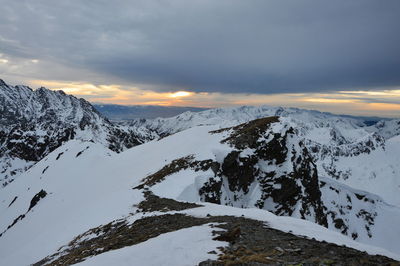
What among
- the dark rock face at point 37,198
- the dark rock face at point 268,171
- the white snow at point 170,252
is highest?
the white snow at point 170,252

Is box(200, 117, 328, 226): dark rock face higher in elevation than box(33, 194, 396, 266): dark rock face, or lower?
lower

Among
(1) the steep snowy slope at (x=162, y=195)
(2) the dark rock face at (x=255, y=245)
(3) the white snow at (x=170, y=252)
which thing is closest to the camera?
(2) the dark rock face at (x=255, y=245)

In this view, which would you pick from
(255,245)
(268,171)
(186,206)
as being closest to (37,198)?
(186,206)

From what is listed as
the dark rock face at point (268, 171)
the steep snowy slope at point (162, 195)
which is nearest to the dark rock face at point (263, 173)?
the dark rock face at point (268, 171)

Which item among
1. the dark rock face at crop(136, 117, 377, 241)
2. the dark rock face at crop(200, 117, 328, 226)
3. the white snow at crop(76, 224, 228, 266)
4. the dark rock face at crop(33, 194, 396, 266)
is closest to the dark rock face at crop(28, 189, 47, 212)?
the dark rock face at crop(136, 117, 377, 241)

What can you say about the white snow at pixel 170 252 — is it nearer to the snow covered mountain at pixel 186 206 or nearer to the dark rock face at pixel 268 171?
the snow covered mountain at pixel 186 206

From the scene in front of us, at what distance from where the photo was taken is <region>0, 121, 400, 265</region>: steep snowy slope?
47.0ft

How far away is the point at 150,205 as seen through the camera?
74.4ft

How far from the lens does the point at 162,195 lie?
2645 cm

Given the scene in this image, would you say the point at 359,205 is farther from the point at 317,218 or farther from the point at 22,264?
the point at 22,264

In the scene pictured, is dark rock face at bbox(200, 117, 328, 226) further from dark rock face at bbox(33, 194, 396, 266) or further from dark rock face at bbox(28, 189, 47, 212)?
dark rock face at bbox(28, 189, 47, 212)

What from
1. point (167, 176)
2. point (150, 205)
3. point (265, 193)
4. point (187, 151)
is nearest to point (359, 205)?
point (265, 193)

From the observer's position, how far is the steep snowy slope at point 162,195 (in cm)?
1431

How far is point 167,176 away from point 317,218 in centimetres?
3717
